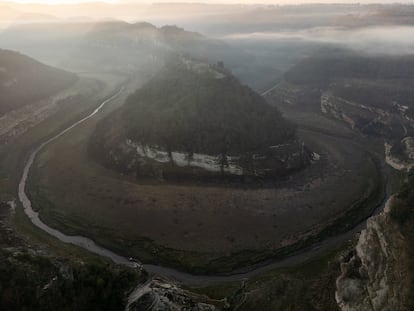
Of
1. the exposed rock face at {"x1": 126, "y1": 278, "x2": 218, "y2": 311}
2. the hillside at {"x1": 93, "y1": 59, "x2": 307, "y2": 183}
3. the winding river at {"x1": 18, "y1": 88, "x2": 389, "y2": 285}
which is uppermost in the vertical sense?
Result: the hillside at {"x1": 93, "y1": 59, "x2": 307, "y2": 183}

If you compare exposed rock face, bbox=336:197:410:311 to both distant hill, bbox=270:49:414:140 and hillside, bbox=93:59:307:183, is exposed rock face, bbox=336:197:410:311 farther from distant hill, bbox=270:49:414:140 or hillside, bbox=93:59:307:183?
distant hill, bbox=270:49:414:140

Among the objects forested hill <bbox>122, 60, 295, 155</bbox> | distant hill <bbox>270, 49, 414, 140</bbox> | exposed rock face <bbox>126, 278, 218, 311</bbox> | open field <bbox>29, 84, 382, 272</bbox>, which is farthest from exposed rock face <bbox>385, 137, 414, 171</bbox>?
exposed rock face <bbox>126, 278, 218, 311</bbox>


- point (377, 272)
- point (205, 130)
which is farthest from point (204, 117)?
point (377, 272)

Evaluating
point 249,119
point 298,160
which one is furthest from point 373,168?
point 249,119

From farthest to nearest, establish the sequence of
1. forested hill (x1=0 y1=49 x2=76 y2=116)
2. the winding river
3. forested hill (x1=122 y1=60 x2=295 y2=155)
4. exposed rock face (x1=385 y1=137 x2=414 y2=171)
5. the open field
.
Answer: forested hill (x1=0 y1=49 x2=76 y2=116), exposed rock face (x1=385 y1=137 x2=414 y2=171), forested hill (x1=122 y1=60 x2=295 y2=155), the open field, the winding river

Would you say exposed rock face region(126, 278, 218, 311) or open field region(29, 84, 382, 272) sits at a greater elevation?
exposed rock face region(126, 278, 218, 311)

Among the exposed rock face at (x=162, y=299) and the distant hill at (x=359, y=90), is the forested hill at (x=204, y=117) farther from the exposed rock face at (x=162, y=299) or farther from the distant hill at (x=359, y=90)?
the distant hill at (x=359, y=90)

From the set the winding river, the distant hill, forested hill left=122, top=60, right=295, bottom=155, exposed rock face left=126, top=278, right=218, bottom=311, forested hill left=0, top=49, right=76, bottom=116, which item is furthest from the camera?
the distant hill

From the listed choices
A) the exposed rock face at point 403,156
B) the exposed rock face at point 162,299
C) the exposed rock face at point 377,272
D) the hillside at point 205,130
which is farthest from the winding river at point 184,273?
the hillside at point 205,130
